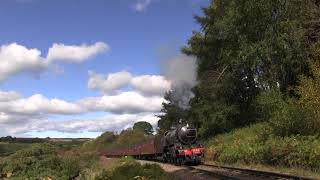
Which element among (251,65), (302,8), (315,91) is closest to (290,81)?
(251,65)

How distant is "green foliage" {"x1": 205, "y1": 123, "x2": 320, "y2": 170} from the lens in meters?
25.9

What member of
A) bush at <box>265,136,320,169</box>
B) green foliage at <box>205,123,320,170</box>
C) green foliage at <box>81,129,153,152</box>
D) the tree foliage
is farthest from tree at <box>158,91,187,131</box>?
bush at <box>265,136,320,169</box>

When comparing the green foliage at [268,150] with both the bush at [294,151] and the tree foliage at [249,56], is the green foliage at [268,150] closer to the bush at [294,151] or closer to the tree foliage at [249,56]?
the bush at [294,151]

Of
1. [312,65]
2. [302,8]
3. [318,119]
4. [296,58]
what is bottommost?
[318,119]

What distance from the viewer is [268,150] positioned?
1216 inches

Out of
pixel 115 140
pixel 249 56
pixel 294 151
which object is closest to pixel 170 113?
pixel 115 140

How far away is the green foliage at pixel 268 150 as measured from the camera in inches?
1020

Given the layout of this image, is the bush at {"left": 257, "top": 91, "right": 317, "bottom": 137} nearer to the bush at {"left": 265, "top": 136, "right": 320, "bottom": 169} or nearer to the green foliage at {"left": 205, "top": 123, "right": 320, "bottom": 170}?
the green foliage at {"left": 205, "top": 123, "right": 320, "bottom": 170}

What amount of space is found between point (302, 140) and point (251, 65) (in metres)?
16.6

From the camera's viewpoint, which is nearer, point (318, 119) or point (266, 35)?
point (318, 119)

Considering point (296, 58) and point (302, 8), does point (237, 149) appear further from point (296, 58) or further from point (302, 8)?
point (302, 8)

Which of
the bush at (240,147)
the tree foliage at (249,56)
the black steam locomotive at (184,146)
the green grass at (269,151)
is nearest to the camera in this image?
the green grass at (269,151)

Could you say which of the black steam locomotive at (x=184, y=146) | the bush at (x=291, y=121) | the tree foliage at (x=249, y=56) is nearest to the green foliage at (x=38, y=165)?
the black steam locomotive at (x=184, y=146)

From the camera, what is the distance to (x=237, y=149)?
37.2 m
